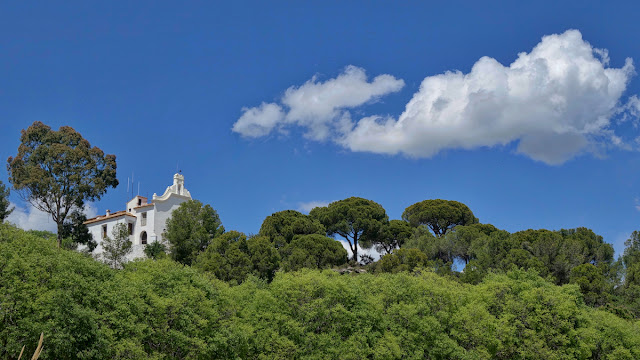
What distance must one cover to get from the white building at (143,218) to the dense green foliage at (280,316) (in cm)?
3310

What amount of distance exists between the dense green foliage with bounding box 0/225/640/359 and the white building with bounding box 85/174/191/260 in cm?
3310

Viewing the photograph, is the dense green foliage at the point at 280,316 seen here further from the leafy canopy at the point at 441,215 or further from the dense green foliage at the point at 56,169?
the leafy canopy at the point at 441,215

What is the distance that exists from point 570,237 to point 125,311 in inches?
2189

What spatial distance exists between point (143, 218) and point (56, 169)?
16.2 meters

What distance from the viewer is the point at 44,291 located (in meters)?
28.6

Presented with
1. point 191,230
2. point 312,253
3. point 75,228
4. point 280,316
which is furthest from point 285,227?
point 280,316

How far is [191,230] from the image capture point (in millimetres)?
65250

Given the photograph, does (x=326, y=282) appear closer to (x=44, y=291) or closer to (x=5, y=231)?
(x=44, y=291)

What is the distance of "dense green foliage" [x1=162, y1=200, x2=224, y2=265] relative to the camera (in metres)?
63.3

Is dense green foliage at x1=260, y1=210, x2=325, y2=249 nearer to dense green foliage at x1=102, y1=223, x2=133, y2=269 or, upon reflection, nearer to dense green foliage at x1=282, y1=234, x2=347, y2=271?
dense green foliage at x1=282, y1=234, x2=347, y2=271

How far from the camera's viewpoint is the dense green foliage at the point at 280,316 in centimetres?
2777

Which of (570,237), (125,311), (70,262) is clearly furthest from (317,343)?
(570,237)

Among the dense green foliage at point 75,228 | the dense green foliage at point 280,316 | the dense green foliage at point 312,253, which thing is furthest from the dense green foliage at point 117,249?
the dense green foliage at point 280,316

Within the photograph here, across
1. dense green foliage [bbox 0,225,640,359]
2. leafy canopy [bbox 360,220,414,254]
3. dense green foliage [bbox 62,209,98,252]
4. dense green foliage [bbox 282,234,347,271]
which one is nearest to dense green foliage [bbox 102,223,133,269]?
dense green foliage [bbox 62,209,98,252]
